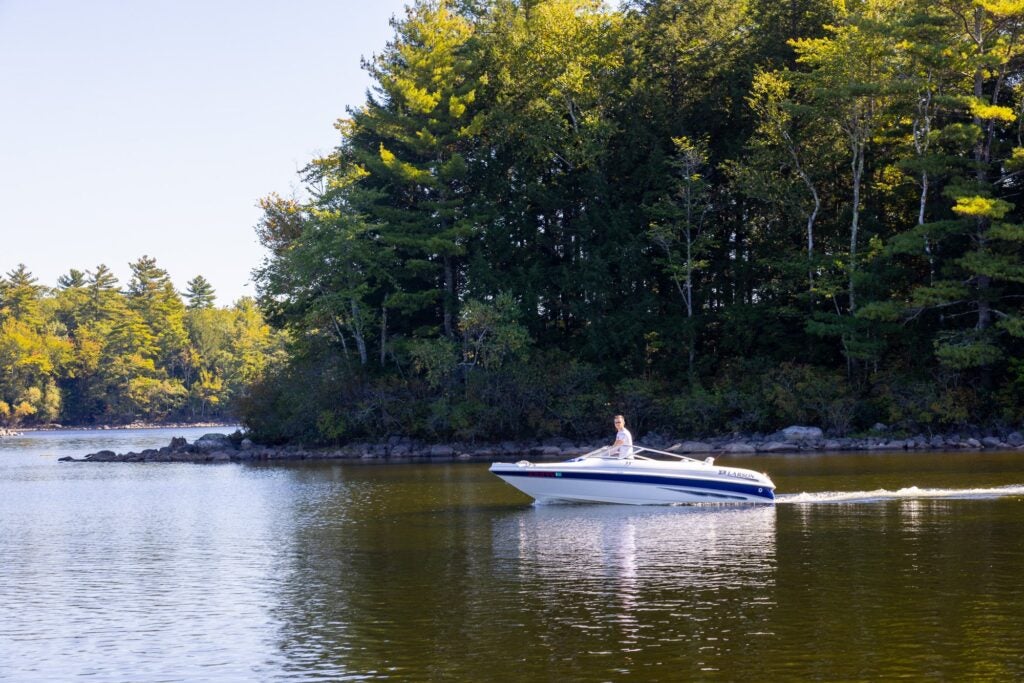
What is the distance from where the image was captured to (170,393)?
121875 mm

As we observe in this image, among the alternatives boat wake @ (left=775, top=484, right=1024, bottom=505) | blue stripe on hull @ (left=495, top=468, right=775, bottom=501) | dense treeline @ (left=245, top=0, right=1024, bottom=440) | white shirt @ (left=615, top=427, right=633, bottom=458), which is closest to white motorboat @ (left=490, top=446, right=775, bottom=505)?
blue stripe on hull @ (left=495, top=468, right=775, bottom=501)

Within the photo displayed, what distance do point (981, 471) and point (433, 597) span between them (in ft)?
67.9

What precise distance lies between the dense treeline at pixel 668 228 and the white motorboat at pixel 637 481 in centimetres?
1923

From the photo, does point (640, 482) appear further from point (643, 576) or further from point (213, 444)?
point (213, 444)

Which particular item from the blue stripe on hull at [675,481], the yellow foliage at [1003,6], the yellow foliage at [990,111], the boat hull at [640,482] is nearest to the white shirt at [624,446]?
the boat hull at [640,482]

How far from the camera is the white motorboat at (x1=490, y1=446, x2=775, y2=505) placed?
26141 mm

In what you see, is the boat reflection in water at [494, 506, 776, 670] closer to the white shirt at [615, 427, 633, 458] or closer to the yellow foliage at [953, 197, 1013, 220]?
the white shirt at [615, 427, 633, 458]

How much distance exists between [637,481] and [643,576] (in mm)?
8930

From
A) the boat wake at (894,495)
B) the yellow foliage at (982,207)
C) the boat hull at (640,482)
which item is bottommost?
the boat wake at (894,495)

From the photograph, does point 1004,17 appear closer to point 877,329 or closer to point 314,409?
point 877,329

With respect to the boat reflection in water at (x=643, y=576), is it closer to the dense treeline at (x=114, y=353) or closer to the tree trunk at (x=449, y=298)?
the tree trunk at (x=449, y=298)

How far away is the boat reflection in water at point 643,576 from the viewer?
13602mm

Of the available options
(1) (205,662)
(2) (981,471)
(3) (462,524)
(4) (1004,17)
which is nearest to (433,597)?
(1) (205,662)

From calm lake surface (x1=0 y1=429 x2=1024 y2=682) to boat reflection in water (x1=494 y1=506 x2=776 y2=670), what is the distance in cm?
6
